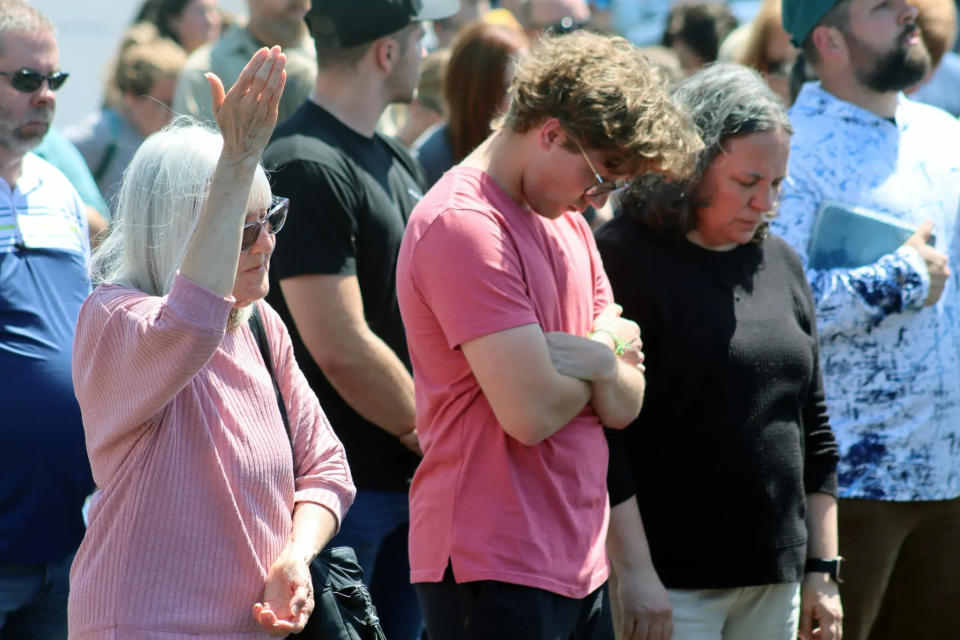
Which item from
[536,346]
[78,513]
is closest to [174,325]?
[536,346]

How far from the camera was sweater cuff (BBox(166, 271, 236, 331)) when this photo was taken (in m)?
1.85

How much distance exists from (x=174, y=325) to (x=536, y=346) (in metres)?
0.75

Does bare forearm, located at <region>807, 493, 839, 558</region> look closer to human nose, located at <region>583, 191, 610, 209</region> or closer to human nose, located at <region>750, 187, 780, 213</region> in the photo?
human nose, located at <region>750, 187, 780, 213</region>

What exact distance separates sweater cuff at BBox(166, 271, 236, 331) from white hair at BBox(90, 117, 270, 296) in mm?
198

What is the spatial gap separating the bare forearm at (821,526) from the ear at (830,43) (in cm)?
141

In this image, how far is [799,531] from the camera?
2814 millimetres

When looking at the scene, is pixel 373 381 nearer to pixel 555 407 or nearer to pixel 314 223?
pixel 314 223

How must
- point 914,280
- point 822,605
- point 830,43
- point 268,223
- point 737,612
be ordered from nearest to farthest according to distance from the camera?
point 268,223 < point 737,612 < point 822,605 < point 914,280 < point 830,43

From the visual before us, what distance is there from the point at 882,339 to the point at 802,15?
1.08 meters

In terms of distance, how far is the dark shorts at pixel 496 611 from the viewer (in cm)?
229

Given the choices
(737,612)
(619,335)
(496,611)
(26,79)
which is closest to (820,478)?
(737,612)

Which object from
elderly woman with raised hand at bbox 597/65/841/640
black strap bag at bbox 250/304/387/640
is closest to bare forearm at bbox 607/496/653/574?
elderly woman with raised hand at bbox 597/65/841/640

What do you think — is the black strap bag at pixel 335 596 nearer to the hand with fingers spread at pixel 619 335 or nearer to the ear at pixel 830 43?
the hand with fingers spread at pixel 619 335

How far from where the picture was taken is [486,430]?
7.82 feet
